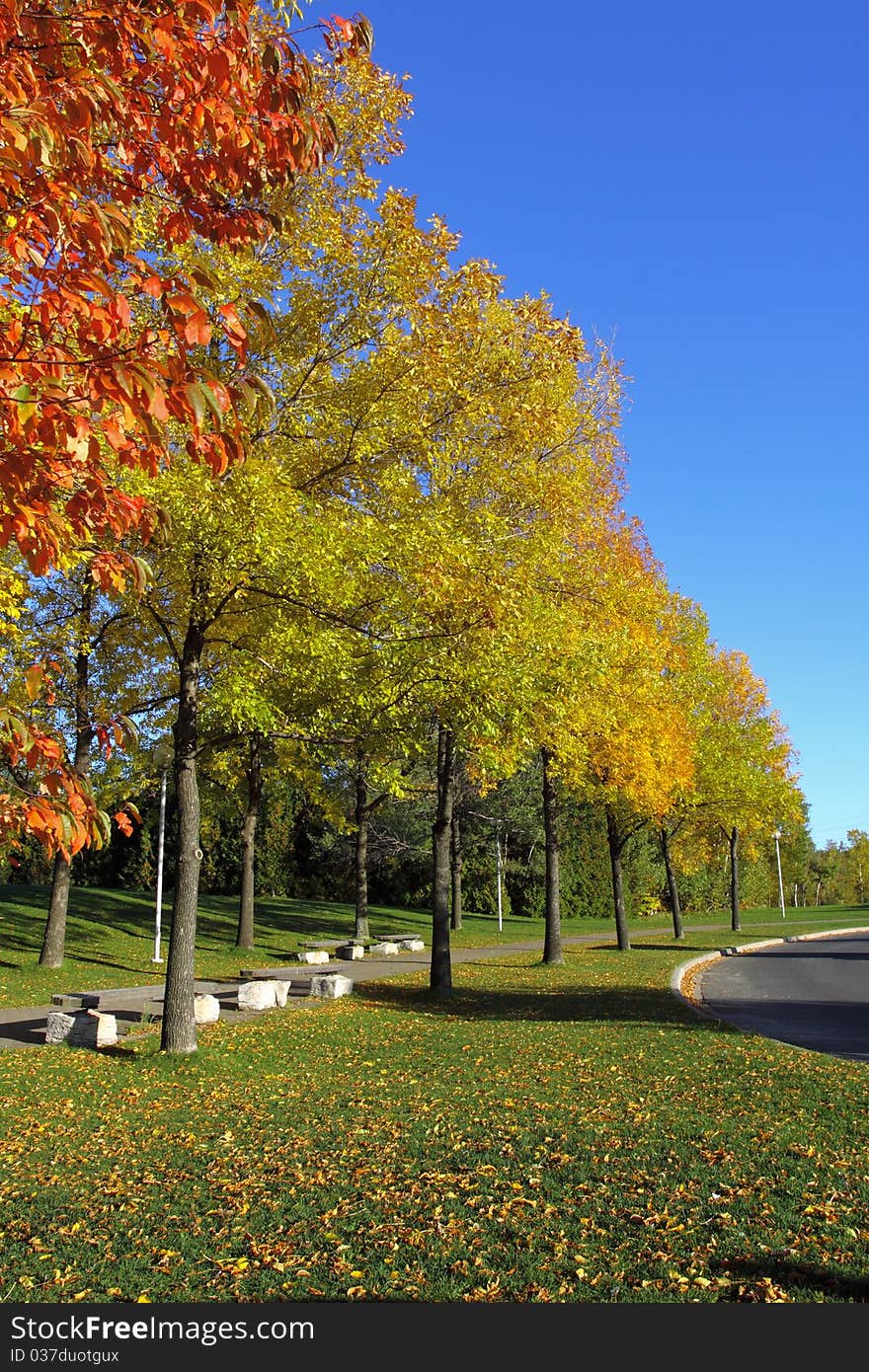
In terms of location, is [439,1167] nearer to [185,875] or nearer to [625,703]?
[185,875]

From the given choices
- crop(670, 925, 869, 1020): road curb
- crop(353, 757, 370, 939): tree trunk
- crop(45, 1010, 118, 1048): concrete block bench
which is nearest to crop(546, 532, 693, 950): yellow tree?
crop(670, 925, 869, 1020): road curb

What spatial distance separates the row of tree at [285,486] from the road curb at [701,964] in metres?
4.25

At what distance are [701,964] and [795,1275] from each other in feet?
69.3

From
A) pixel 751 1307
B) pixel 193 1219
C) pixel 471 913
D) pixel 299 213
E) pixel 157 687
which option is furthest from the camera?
pixel 471 913

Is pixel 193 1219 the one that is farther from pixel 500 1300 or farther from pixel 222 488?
pixel 222 488

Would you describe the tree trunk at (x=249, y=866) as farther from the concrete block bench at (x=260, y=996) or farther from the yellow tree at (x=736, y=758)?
the yellow tree at (x=736, y=758)

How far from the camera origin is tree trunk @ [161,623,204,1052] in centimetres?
1097

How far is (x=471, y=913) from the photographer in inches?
1740

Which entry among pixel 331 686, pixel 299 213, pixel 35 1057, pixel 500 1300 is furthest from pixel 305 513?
pixel 500 1300

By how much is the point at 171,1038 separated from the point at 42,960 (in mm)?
8687

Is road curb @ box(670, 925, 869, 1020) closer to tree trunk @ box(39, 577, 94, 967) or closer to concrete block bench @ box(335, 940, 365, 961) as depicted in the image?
concrete block bench @ box(335, 940, 365, 961)

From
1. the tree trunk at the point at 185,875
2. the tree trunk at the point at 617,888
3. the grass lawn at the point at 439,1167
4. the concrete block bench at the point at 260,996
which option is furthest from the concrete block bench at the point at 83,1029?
the tree trunk at the point at 617,888

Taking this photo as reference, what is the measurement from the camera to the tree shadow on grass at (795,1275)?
4.24 meters

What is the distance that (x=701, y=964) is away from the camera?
963 inches
